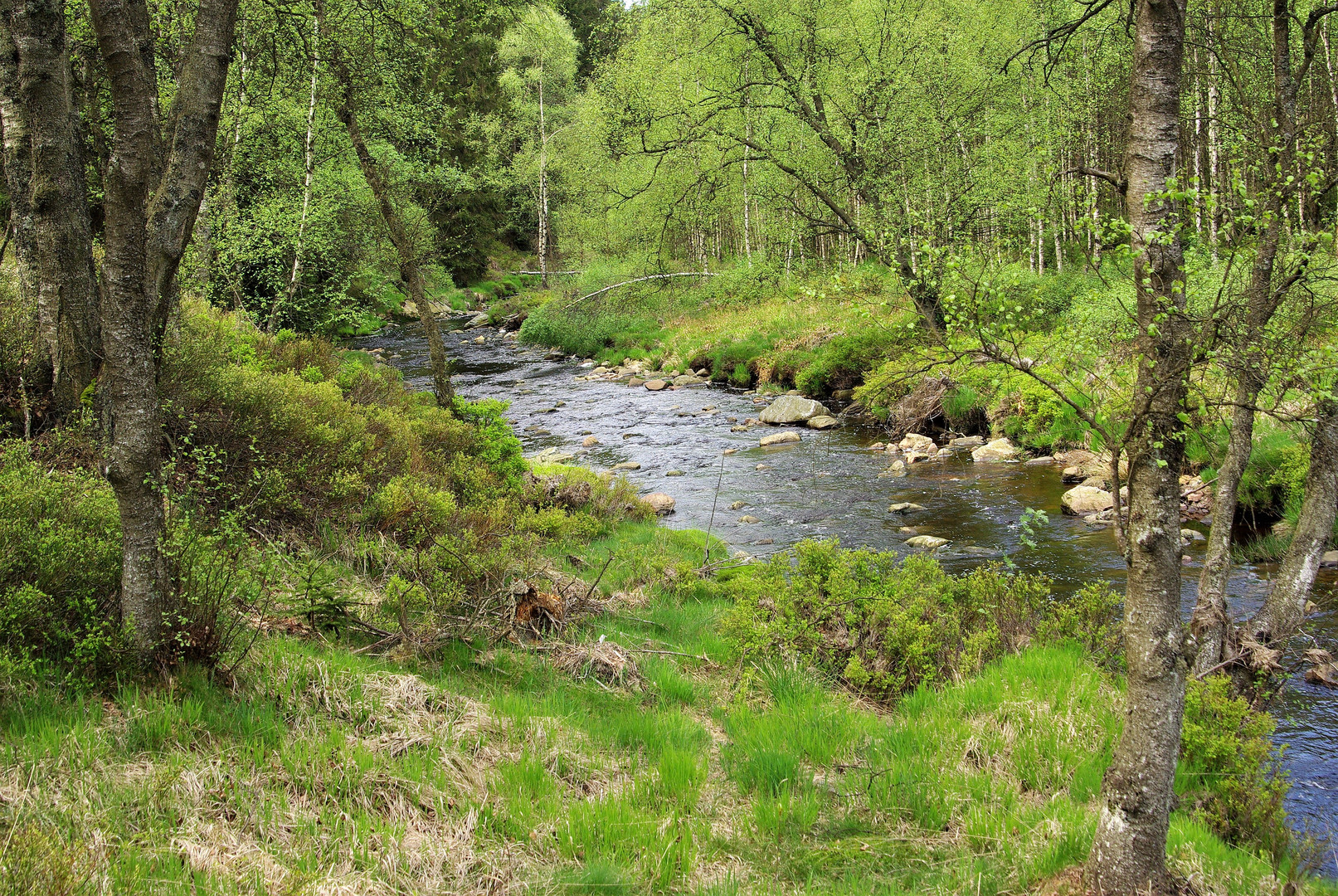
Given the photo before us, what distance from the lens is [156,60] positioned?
1188cm

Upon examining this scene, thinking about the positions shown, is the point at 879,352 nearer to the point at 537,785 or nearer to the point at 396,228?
the point at 396,228

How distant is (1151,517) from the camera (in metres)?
3.30

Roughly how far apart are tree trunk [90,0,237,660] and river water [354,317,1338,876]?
6.54 m

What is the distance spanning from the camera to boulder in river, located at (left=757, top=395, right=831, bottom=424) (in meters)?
18.3

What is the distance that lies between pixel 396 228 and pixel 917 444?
1038cm

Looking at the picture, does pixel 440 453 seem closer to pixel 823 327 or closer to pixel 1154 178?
pixel 1154 178

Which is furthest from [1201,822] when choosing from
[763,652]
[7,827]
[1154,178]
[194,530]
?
[194,530]

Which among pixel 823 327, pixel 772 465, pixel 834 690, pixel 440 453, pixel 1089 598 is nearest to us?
pixel 834 690

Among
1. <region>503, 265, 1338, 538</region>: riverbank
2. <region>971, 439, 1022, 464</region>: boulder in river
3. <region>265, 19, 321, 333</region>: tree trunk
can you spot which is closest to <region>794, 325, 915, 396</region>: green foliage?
<region>503, 265, 1338, 538</region>: riverbank

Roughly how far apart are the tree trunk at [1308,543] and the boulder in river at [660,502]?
7755 mm

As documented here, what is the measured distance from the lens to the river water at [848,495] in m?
6.14

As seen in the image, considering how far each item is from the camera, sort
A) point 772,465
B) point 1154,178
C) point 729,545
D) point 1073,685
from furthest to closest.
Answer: point 772,465
point 729,545
point 1073,685
point 1154,178

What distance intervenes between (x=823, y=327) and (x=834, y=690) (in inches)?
692

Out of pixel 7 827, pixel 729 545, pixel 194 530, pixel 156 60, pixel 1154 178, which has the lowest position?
pixel 729 545
